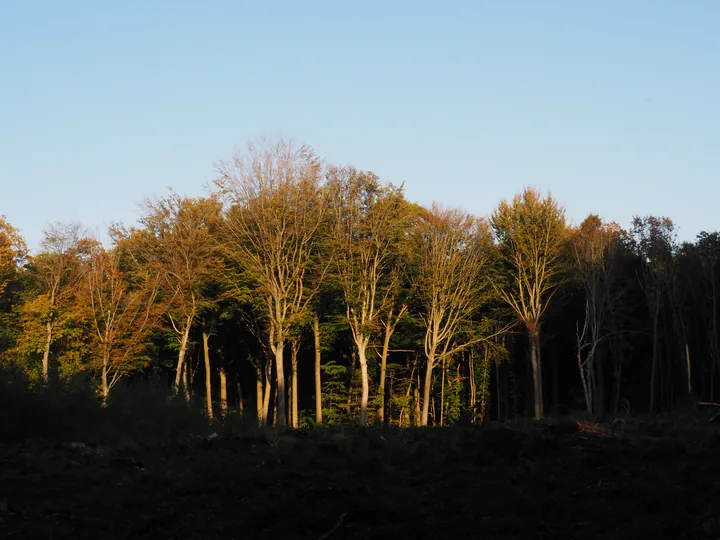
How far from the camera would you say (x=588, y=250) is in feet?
167

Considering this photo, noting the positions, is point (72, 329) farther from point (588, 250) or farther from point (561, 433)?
point (561, 433)

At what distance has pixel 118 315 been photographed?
48688mm

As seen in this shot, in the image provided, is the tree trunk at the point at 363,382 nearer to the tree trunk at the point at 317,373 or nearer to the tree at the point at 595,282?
the tree trunk at the point at 317,373

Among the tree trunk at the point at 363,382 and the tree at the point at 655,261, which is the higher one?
the tree at the point at 655,261

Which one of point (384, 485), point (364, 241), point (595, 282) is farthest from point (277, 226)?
point (384, 485)

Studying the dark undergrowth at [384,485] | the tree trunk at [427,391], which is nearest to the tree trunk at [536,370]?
the tree trunk at [427,391]

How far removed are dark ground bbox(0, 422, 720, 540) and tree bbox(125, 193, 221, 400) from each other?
124ft

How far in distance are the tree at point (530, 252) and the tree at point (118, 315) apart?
21.5 metres

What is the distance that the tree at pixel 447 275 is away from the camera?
4638 cm

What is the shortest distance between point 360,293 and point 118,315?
15.1 metres

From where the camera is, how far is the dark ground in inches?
305

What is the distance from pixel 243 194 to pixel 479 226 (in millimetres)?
15006

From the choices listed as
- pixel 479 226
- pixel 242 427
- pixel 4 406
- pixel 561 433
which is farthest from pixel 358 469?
pixel 479 226

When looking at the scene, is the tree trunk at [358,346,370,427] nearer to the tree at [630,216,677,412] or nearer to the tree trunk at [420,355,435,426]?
the tree trunk at [420,355,435,426]
